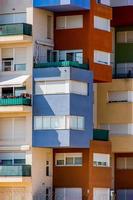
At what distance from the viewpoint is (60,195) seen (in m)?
67.3

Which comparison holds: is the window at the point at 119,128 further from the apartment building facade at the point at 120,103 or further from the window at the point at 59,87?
the window at the point at 59,87

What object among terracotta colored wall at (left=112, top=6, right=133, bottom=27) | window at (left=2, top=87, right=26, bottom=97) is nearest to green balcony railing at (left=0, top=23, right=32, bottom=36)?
window at (left=2, top=87, right=26, bottom=97)

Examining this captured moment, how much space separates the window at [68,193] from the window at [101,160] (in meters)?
1.97

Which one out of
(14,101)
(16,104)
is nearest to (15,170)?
(16,104)

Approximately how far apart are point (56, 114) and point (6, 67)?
4869mm

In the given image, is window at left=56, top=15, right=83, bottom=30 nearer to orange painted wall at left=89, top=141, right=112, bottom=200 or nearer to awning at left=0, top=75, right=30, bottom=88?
awning at left=0, top=75, right=30, bottom=88

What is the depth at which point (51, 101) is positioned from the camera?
65562 mm

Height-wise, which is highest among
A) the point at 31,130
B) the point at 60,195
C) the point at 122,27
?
the point at 122,27

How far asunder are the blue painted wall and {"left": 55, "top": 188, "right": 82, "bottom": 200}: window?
2942 millimetres

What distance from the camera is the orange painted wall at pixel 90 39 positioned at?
67.2 m

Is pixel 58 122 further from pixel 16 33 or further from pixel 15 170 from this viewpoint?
pixel 16 33

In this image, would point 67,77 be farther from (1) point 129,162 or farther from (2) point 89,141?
(1) point 129,162

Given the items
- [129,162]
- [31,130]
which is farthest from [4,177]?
[129,162]

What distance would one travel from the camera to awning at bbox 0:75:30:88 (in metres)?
66.1
